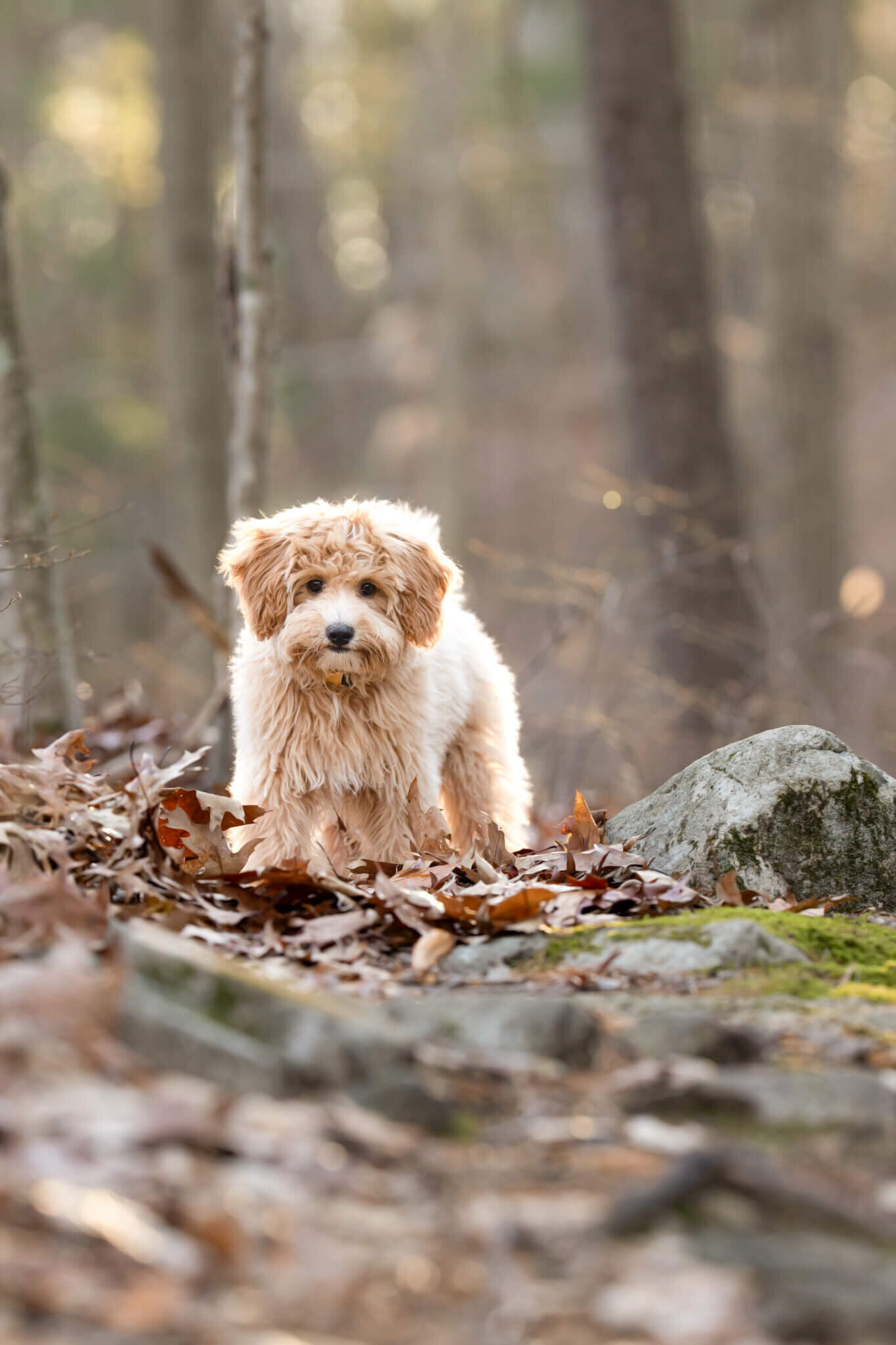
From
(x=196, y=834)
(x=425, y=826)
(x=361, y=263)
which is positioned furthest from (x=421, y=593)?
(x=361, y=263)

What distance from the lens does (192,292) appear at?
11.9 metres

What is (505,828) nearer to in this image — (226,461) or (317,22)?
(226,461)

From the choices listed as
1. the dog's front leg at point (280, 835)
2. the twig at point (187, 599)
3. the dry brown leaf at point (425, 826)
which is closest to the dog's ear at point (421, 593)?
the dry brown leaf at point (425, 826)

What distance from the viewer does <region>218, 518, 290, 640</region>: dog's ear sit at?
201 inches

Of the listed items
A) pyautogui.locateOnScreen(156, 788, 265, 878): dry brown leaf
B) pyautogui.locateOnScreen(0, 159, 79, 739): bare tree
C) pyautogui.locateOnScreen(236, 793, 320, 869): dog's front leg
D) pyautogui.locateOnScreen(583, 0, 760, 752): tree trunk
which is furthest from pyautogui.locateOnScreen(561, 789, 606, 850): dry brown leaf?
pyautogui.locateOnScreen(583, 0, 760, 752): tree trunk

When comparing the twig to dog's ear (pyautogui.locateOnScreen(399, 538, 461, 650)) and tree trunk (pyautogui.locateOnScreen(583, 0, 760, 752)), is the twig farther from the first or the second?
tree trunk (pyautogui.locateOnScreen(583, 0, 760, 752))

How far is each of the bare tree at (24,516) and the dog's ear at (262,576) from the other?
5.89ft

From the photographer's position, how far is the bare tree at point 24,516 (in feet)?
21.9

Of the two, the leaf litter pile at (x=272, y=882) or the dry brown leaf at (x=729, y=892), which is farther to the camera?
the dry brown leaf at (x=729, y=892)

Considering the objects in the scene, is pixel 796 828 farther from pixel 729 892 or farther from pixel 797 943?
pixel 797 943

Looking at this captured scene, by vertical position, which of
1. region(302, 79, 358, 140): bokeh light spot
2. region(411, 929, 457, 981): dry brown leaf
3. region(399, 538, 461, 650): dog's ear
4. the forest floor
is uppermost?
region(302, 79, 358, 140): bokeh light spot

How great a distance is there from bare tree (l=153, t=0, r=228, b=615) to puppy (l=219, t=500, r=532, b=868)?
231 inches

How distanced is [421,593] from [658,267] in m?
6.69

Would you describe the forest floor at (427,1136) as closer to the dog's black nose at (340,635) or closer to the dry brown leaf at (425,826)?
the dry brown leaf at (425,826)
